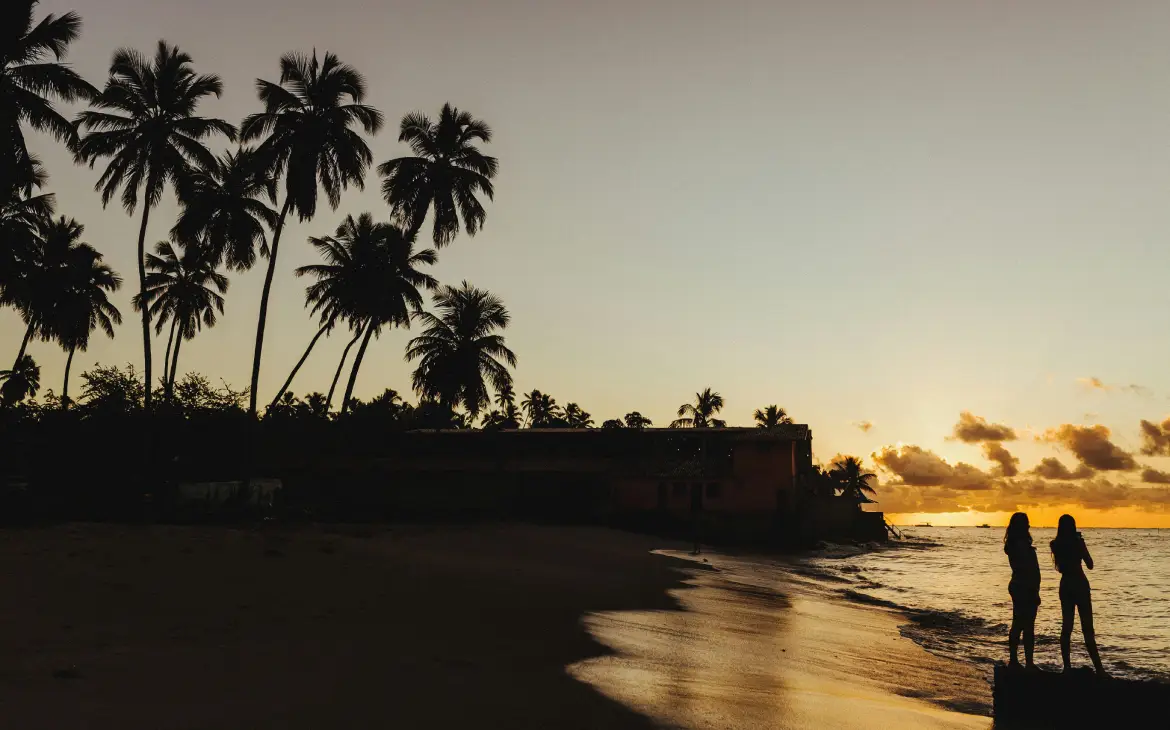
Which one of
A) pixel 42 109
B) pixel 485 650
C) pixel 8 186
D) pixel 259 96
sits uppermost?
pixel 259 96

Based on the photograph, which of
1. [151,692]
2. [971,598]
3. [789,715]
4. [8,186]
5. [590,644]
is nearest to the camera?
[151,692]

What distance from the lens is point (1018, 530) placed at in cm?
1059

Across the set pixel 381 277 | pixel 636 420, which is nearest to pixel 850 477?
pixel 636 420

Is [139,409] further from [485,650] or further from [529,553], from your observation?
[485,650]

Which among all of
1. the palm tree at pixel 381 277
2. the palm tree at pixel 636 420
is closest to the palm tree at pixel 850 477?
the palm tree at pixel 636 420

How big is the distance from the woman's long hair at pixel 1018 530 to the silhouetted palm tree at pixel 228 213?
99.7 ft

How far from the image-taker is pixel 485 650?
908cm

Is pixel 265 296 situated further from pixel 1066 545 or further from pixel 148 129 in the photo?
pixel 1066 545

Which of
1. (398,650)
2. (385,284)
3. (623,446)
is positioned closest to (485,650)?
(398,650)

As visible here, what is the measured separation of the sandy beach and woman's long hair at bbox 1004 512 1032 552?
7.07 ft

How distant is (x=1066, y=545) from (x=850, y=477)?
94767 millimetres

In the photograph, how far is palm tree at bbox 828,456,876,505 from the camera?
97.9 m

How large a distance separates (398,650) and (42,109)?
24425 millimetres

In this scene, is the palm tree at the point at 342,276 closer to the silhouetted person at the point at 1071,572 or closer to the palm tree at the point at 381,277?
the palm tree at the point at 381,277
